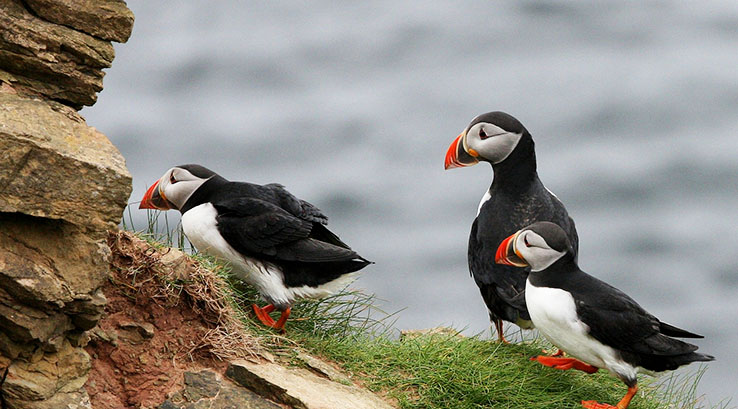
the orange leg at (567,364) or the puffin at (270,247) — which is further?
the orange leg at (567,364)

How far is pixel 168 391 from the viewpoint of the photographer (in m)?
4.89

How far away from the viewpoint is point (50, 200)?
4117 mm

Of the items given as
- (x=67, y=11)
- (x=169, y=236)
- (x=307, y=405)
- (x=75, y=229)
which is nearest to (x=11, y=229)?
(x=75, y=229)

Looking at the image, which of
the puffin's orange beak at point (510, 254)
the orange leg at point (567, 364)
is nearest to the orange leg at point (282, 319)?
the puffin's orange beak at point (510, 254)

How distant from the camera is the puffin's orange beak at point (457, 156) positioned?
267 inches

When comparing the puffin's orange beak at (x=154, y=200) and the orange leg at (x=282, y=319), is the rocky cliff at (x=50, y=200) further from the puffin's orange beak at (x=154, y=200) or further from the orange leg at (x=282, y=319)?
the puffin's orange beak at (x=154, y=200)

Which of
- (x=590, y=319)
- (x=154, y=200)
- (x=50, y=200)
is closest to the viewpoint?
(x=50, y=200)

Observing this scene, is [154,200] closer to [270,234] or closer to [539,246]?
[270,234]

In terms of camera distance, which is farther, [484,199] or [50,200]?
[484,199]

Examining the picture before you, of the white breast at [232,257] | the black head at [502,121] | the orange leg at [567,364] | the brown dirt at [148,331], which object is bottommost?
the brown dirt at [148,331]

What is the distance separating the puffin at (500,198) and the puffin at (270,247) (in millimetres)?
1003

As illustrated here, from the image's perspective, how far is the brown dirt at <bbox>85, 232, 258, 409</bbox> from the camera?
486 cm

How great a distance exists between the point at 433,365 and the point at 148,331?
1.86 meters

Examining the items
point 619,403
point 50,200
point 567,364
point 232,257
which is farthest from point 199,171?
point 619,403
